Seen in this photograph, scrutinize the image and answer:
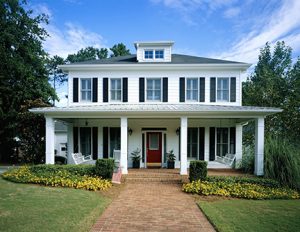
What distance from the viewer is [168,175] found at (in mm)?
11891

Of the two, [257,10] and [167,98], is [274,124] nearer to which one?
[257,10]

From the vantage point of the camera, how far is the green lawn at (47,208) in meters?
5.50

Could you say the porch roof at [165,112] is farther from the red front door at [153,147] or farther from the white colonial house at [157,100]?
the red front door at [153,147]

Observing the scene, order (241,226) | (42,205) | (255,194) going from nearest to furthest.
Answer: (241,226) < (42,205) < (255,194)

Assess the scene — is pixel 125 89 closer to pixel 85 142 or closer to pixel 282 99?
pixel 85 142

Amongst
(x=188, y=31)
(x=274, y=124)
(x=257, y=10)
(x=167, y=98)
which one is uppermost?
(x=257, y=10)

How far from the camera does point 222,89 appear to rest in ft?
48.7

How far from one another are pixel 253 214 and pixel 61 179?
24.2ft

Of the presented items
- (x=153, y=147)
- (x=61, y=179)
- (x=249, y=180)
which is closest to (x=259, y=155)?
(x=249, y=180)

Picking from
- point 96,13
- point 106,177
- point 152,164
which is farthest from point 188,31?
point 106,177

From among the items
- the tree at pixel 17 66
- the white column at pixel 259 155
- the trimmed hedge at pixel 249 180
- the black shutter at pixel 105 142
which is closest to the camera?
the trimmed hedge at pixel 249 180

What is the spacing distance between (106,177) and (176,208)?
438cm

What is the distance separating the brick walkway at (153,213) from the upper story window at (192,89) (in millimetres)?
6696

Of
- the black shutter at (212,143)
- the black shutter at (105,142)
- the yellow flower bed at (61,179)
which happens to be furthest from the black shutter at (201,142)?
the yellow flower bed at (61,179)
